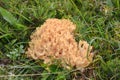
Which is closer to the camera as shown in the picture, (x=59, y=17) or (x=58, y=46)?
(x=58, y=46)

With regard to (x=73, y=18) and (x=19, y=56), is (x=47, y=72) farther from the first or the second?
(x=73, y=18)

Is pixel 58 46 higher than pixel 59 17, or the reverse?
pixel 59 17

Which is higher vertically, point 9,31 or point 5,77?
point 9,31

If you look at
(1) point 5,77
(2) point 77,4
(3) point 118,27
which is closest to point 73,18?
(2) point 77,4
